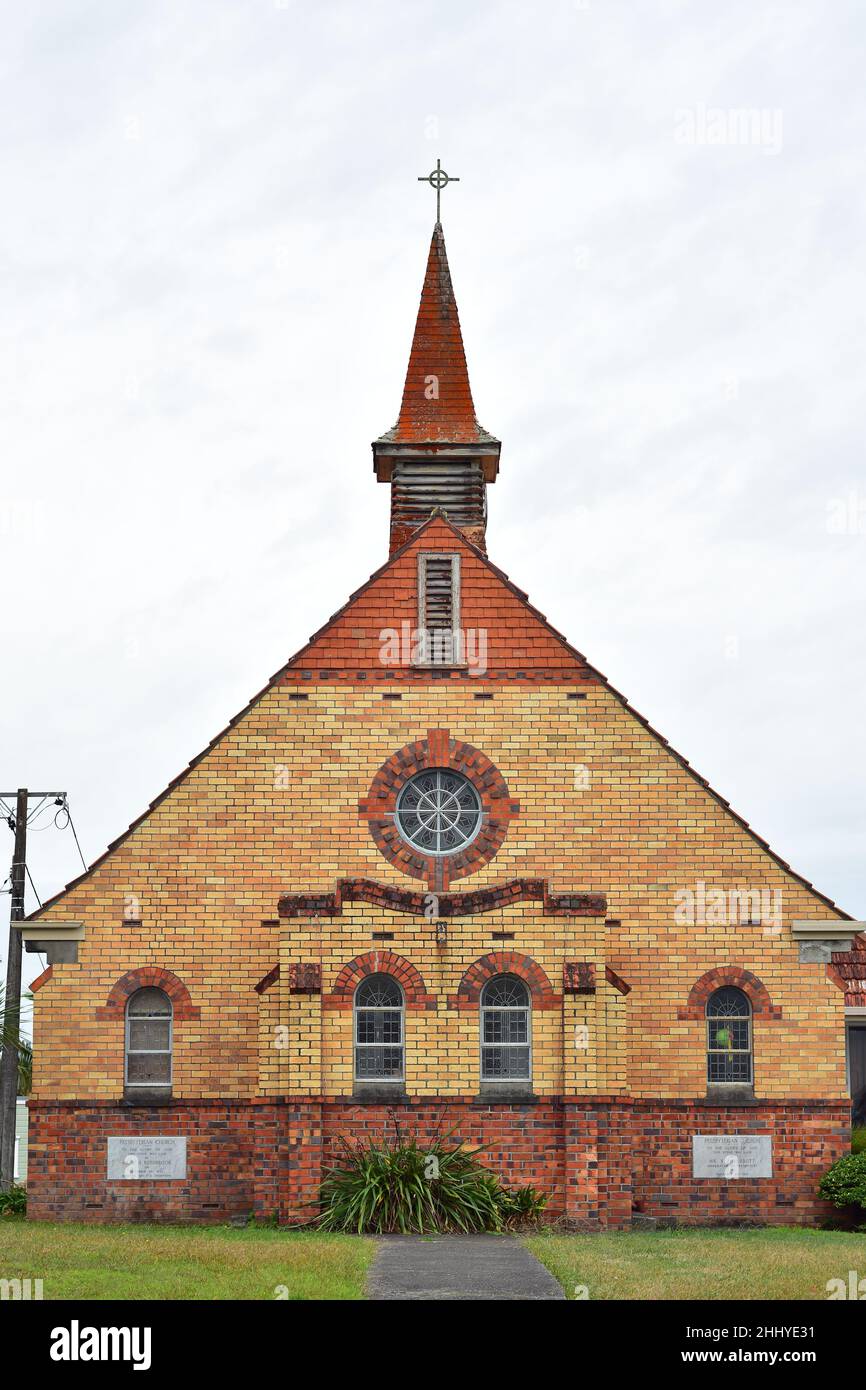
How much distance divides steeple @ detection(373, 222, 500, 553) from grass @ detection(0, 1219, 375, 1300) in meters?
12.8

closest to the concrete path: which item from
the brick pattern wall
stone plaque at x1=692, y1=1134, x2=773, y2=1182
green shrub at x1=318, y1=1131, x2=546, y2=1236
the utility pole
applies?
green shrub at x1=318, y1=1131, x2=546, y2=1236

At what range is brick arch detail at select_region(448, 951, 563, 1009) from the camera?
24.5m

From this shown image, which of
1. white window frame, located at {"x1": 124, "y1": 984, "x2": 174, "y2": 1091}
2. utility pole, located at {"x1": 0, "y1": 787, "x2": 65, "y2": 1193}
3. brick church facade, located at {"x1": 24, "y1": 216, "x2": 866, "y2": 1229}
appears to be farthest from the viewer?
utility pole, located at {"x1": 0, "y1": 787, "x2": 65, "y2": 1193}

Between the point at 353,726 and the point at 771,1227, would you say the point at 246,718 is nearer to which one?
the point at 353,726

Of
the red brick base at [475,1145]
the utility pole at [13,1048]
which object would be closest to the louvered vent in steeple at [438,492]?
the utility pole at [13,1048]

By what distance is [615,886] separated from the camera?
2609cm

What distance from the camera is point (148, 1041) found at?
25750 millimetres

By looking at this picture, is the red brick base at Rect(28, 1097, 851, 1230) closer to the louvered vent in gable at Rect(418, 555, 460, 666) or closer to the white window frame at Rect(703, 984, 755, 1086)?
the white window frame at Rect(703, 984, 755, 1086)

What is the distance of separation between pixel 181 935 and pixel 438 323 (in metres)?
12.9

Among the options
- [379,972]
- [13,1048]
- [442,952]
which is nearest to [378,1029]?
[379,972]

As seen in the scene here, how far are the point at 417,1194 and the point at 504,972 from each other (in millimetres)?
3398

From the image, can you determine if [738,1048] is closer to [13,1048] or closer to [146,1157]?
[146,1157]

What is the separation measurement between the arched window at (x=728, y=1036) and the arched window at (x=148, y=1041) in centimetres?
787

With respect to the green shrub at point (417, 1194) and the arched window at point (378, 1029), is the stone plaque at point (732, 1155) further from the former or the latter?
the arched window at point (378, 1029)
